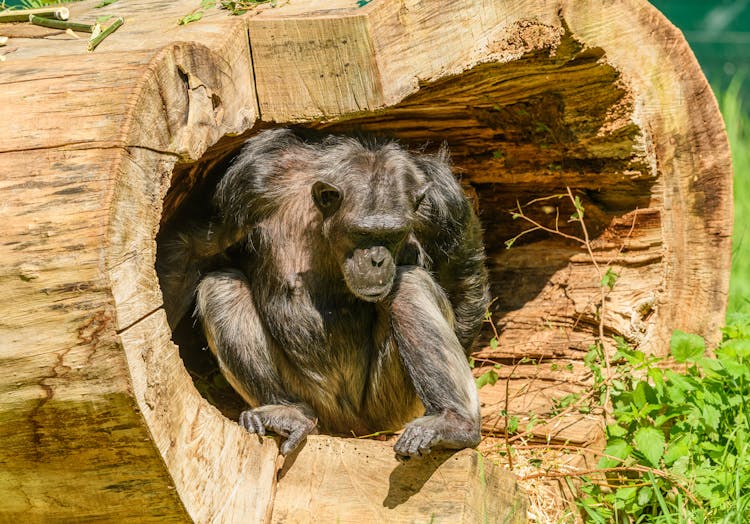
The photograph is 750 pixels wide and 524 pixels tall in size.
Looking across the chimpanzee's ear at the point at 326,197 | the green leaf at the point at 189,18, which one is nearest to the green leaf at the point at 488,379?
the chimpanzee's ear at the point at 326,197

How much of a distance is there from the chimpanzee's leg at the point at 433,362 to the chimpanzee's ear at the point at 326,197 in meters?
0.46

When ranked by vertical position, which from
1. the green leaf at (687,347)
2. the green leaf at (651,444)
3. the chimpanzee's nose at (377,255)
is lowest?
the green leaf at (651,444)

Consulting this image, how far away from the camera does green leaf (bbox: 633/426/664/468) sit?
3836 millimetres

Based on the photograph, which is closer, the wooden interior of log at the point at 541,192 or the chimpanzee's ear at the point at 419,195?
the chimpanzee's ear at the point at 419,195

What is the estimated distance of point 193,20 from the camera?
380 cm

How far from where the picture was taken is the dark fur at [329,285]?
3.95 metres

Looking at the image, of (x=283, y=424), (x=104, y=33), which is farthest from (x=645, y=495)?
(x=104, y=33)

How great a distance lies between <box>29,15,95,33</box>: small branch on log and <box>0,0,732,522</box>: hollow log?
0.04 meters

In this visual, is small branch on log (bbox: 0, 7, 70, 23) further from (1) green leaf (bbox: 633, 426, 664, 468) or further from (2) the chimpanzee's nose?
(1) green leaf (bbox: 633, 426, 664, 468)

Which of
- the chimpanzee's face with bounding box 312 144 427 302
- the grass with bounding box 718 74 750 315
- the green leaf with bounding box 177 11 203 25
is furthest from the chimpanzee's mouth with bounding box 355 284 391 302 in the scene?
the grass with bounding box 718 74 750 315

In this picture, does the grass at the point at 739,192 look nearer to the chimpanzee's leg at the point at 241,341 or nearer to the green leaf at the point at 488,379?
the green leaf at the point at 488,379

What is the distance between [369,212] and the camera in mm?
3893

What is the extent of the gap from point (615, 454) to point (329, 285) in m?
1.59

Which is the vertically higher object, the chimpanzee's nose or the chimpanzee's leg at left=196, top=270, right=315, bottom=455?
the chimpanzee's nose
